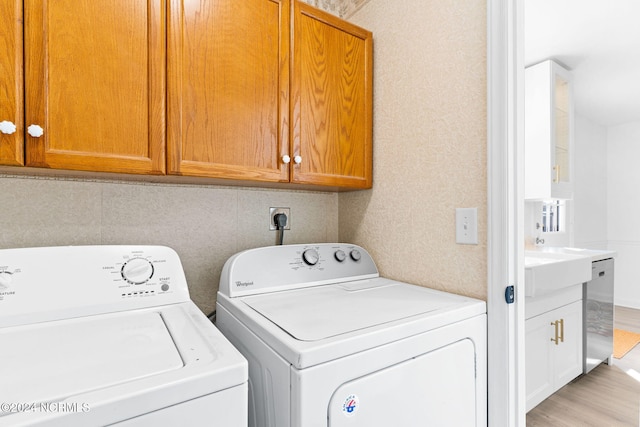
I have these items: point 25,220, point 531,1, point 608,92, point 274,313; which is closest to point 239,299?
point 274,313

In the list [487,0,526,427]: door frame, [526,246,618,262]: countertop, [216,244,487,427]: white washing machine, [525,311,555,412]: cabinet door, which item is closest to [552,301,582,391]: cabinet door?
[525,311,555,412]: cabinet door

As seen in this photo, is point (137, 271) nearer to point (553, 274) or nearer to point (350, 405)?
point (350, 405)

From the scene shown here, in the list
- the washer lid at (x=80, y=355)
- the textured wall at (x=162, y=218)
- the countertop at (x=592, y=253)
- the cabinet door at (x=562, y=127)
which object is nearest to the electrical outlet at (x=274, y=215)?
the textured wall at (x=162, y=218)

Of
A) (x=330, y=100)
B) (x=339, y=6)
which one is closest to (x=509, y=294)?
(x=330, y=100)

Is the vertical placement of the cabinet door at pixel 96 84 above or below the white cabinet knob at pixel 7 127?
above

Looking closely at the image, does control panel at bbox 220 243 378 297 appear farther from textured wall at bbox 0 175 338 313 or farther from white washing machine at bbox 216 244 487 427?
textured wall at bbox 0 175 338 313

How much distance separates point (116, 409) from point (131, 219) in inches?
36.6

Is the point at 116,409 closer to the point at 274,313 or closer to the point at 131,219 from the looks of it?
the point at 274,313

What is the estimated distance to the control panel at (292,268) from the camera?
124 cm

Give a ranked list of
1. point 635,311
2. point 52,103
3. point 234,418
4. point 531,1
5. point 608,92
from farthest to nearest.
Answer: point 635,311 → point 608,92 → point 531,1 → point 52,103 → point 234,418

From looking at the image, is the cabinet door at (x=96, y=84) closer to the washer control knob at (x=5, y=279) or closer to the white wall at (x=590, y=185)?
the washer control knob at (x=5, y=279)

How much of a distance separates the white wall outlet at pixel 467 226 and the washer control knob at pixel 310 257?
59 centimetres

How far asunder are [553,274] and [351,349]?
1617 mm

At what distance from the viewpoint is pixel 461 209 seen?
122 cm
